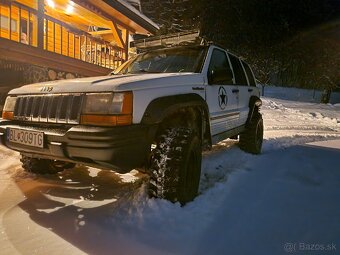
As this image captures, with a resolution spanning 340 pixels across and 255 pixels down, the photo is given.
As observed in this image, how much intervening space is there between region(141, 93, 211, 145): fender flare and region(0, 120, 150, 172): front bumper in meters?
0.11

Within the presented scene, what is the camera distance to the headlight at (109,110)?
2467 mm

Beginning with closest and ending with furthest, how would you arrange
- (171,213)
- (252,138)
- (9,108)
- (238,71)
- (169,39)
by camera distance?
(171,213), (9,108), (238,71), (252,138), (169,39)

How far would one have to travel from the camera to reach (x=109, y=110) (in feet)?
8.13

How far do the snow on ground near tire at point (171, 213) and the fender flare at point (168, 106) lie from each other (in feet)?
2.55

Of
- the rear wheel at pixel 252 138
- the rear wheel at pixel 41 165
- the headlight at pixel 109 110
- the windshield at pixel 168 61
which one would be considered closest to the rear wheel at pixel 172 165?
the headlight at pixel 109 110

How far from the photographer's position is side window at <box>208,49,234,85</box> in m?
3.61

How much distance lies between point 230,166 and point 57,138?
263 cm

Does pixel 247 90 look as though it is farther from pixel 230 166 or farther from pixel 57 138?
pixel 57 138

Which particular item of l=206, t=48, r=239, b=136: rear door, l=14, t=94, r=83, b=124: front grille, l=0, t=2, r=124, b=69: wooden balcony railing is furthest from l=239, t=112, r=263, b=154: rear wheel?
l=0, t=2, r=124, b=69: wooden balcony railing

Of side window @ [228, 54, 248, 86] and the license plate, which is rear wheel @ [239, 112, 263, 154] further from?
the license plate

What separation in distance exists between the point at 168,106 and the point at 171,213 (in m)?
0.97

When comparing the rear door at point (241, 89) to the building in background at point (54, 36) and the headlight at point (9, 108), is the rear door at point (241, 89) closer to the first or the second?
the headlight at point (9, 108)

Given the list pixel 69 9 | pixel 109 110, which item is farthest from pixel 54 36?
pixel 109 110
